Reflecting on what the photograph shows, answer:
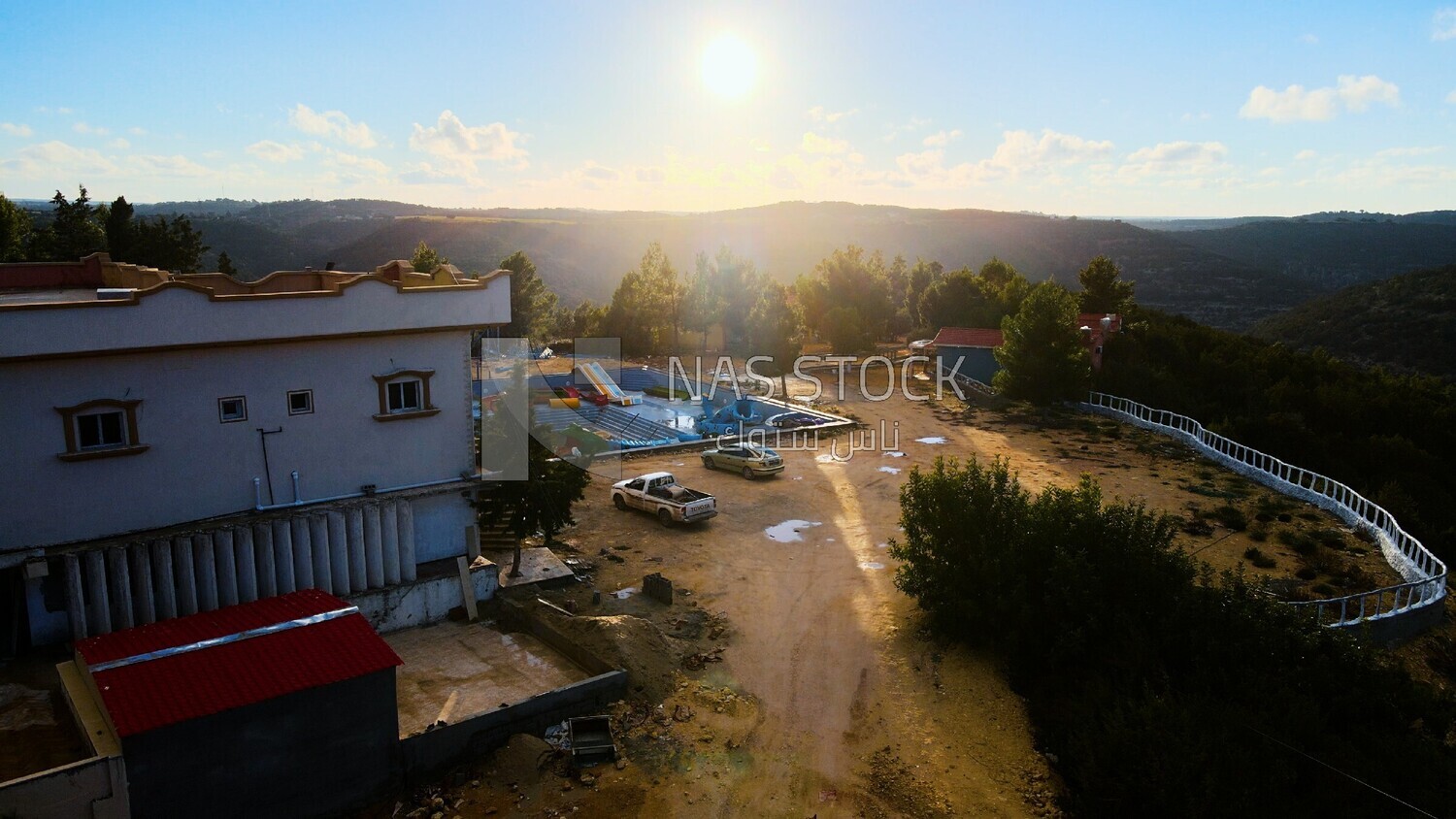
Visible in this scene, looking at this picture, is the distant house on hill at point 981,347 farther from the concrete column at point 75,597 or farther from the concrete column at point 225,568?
the concrete column at point 75,597

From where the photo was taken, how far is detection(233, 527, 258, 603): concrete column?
44.3ft

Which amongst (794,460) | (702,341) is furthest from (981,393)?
(702,341)

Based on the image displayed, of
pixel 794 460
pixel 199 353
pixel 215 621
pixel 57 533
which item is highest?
pixel 199 353

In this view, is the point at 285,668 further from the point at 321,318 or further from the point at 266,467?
the point at 321,318

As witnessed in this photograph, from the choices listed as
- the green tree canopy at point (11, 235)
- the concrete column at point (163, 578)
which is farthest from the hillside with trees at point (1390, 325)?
the green tree canopy at point (11, 235)

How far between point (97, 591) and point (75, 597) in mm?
263

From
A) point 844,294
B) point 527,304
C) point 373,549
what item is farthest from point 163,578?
point 844,294

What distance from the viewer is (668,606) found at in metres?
16.8

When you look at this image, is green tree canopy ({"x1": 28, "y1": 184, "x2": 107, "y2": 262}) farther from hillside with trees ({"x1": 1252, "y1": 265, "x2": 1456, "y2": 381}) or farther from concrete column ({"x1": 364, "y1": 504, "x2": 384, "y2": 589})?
hillside with trees ({"x1": 1252, "y1": 265, "x2": 1456, "y2": 381})

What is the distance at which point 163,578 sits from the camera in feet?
42.4

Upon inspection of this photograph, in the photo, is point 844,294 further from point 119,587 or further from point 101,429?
point 119,587

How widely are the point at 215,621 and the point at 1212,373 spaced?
45969mm

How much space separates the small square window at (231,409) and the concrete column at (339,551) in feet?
6.74

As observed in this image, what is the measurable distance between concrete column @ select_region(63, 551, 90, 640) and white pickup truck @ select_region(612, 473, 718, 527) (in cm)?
1207
